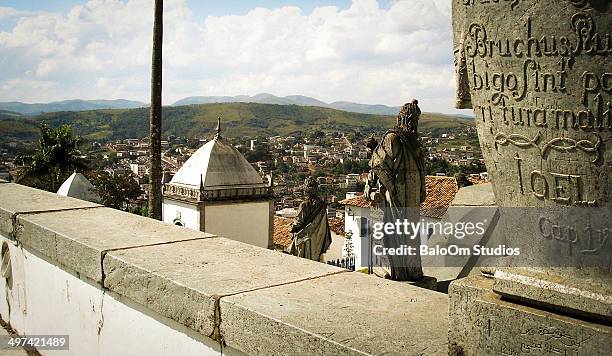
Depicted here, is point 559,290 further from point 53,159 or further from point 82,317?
point 53,159

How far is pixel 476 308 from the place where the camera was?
1568 millimetres

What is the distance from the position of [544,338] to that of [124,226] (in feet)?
8.67

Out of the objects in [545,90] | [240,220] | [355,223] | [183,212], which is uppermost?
[545,90]

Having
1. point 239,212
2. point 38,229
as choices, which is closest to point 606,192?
point 38,229

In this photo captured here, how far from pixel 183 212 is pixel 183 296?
19.5 m

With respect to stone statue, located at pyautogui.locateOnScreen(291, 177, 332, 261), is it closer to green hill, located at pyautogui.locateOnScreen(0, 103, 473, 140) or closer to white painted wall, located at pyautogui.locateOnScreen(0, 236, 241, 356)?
white painted wall, located at pyautogui.locateOnScreen(0, 236, 241, 356)

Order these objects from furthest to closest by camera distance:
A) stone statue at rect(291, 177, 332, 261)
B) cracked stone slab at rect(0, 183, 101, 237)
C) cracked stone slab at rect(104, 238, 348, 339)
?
stone statue at rect(291, 177, 332, 261), cracked stone slab at rect(0, 183, 101, 237), cracked stone slab at rect(104, 238, 348, 339)

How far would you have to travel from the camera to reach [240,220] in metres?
21.6

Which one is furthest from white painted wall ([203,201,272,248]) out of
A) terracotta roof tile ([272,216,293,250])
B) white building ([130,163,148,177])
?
white building ([130,163,148,177])

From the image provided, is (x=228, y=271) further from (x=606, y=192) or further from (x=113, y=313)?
(x=606, y=192)

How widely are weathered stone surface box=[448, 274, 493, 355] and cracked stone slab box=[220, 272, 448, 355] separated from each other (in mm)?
67

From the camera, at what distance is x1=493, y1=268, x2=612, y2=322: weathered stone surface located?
1.39m

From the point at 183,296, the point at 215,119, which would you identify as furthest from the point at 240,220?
the point at 215,119

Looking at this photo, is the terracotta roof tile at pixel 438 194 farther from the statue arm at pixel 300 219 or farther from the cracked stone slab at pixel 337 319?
the cracked stone slab at pixel 337 319
